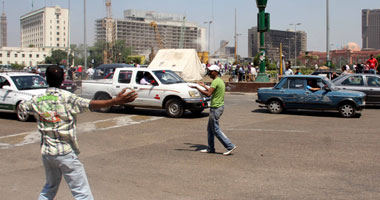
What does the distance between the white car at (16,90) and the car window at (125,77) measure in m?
2.73

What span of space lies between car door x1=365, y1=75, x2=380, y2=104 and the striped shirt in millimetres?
14799

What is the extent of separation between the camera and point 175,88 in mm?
14016

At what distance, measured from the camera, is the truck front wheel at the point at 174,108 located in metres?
13.9

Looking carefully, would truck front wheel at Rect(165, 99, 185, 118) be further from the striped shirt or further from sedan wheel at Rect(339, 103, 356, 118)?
the striped shirt

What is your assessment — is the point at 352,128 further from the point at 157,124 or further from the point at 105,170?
the point at 105,170

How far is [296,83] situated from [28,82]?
30.7 ft

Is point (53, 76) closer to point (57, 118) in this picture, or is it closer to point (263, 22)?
point (57, 118)

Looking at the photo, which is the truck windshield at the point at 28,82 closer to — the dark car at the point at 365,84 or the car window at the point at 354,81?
the dark car at the point at 365,84

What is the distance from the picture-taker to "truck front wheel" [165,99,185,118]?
13.9 meters

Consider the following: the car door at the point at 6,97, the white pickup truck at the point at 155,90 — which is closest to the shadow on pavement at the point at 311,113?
the white pickup truck at the point at 155,90

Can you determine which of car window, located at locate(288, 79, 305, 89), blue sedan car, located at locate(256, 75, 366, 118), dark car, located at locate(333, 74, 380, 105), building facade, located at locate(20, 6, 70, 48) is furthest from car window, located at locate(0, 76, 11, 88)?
building facade, located at locate(20, 6, 70, 48)

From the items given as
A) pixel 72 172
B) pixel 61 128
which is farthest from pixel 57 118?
pixel 72 172

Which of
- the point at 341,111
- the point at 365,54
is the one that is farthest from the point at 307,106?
the point at 365,54

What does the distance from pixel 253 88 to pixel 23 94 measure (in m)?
14.6
